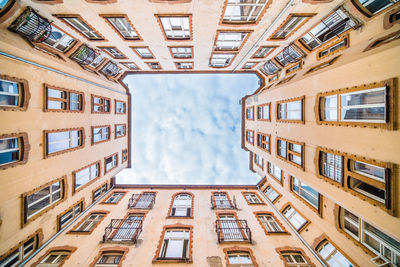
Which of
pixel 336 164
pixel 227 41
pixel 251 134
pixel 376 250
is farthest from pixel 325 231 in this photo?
pixel 227 41

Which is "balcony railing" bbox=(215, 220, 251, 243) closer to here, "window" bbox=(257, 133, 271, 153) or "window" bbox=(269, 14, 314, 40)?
"window" bbox=(257, 133, 271, 153)

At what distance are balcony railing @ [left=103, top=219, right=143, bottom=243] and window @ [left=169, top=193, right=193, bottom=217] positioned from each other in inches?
114

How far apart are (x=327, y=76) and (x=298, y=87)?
2426 millimetres

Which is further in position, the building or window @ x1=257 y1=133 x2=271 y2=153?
window @ x1=257 y1=133 x2=271 y2=153

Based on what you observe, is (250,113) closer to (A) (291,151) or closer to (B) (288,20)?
(A) (291,151)

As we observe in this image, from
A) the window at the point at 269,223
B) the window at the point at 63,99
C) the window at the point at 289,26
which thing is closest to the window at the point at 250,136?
the window at the point at 269,223

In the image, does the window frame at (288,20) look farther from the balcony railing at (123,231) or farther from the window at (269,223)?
the balcony railing at (123,231)

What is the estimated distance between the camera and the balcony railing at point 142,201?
1437cm

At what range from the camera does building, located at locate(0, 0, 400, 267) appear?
22.0ft

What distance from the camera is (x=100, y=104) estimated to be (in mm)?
14586

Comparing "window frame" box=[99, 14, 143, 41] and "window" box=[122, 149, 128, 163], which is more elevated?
"window frame" box=[99, 14, 143, 41]

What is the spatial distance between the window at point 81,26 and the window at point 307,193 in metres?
18.0

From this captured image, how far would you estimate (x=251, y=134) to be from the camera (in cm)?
2050

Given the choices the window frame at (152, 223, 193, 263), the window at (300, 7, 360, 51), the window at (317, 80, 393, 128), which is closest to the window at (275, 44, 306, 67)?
the window at (300, 7, 360, 51)
